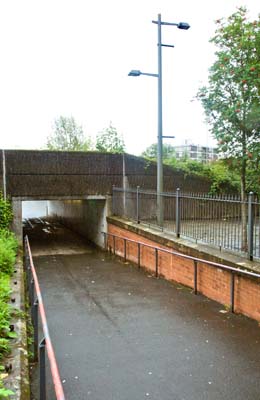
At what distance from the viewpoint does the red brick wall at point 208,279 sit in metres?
5.61

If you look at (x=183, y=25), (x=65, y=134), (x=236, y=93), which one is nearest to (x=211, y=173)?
(x=183, y=25)

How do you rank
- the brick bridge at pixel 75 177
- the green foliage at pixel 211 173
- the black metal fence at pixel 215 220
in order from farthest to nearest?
A: 1. the green foliage at pixel 211 173
2. the brick bridge at pixel 75 177
3. the black metal fence at pixel 215 220

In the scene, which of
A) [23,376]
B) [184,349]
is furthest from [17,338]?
[184,349]

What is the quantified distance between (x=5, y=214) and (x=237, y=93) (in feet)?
28.7

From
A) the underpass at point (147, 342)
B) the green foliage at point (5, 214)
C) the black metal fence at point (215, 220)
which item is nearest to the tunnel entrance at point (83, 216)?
the green foliage at point (5, 214)

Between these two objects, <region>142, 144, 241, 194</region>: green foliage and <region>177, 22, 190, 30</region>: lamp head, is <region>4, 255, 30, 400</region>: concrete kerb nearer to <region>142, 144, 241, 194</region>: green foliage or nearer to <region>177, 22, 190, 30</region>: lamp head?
<region>177, 22, 190, 30</region>: lamp head

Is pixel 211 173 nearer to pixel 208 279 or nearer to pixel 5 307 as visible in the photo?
pixel 208 279

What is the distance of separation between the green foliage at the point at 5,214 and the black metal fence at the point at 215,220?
5322mm

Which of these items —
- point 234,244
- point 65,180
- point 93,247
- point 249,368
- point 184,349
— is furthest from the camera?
point 93,247

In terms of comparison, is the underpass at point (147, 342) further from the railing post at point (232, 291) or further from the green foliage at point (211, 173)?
the green foliage at point (211, 173)

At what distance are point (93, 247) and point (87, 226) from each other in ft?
7.30

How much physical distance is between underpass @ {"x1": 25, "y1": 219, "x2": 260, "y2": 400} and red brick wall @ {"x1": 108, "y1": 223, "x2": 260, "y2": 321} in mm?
199

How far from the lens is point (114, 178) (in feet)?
47.3

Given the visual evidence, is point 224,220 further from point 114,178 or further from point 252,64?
point 114,178
